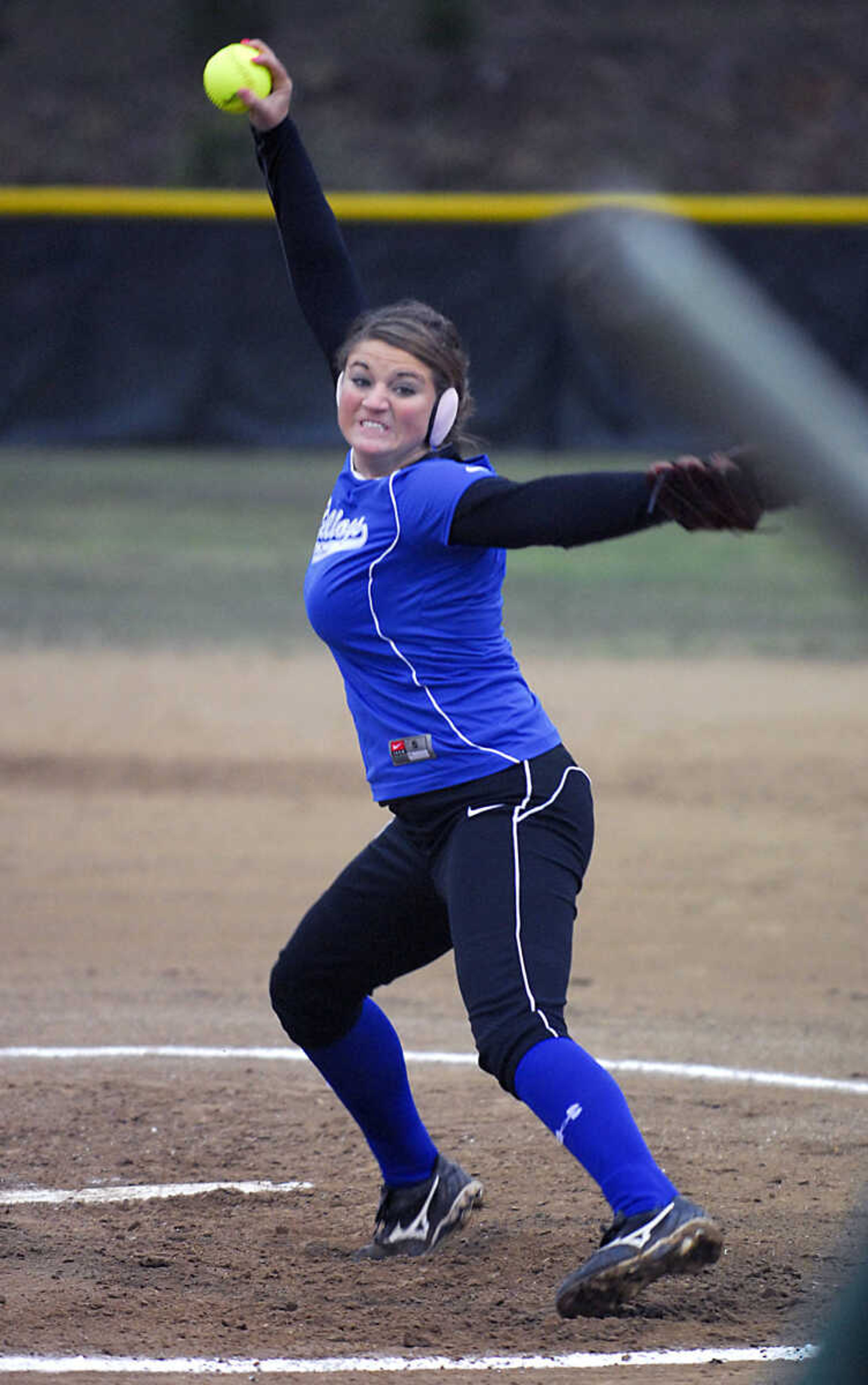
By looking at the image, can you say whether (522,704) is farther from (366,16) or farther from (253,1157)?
(366,16)

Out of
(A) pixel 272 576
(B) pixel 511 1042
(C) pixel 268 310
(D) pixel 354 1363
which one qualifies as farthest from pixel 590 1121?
(A) pixel 272 576

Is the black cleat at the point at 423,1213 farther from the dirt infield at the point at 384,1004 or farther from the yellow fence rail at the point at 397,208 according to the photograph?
the yellow fence rail at the point at 397,208

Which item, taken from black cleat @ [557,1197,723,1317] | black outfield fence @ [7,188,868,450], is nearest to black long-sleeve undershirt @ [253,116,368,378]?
black cleat @ [557,1197,723,1317]

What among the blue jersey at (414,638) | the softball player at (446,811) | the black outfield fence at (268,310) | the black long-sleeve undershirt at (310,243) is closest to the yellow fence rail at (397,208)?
the black outfield fence at (268,310)

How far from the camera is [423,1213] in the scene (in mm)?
3504

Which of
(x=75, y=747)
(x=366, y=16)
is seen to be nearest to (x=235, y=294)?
(x=75, y=747)

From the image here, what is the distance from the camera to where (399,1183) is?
3.54 m

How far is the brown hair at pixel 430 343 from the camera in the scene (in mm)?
3152

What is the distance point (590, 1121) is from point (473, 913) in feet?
1.29

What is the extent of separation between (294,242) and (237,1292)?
205cm

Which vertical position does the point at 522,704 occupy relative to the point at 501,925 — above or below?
above

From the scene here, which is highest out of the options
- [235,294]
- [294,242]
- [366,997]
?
[235,294]

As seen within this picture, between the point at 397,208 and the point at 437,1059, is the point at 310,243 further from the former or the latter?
the point at 397,208

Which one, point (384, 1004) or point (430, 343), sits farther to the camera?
point (384, 1004)
